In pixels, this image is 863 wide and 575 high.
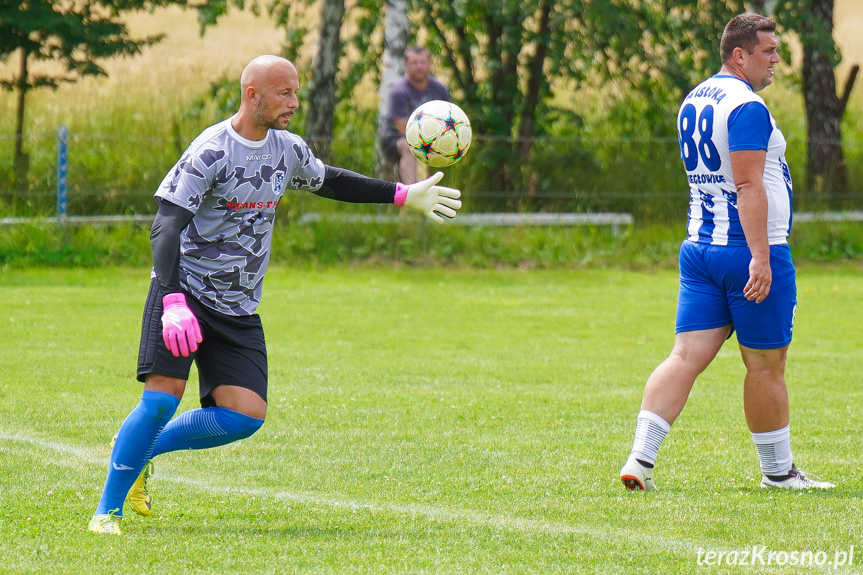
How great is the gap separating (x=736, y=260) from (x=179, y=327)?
104 inches

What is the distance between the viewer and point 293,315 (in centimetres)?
1184

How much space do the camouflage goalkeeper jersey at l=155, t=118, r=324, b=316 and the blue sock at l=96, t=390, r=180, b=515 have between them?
18.6 inches

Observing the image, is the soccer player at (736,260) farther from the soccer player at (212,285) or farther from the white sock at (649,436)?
the soccer player at (212,285)

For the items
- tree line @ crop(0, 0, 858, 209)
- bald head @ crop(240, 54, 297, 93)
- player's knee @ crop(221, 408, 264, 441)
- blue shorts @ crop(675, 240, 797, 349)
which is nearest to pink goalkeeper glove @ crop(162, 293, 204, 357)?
player's knee @ crop(221, 408, 264, 441)

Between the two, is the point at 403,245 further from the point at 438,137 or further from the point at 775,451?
the point at 775,451

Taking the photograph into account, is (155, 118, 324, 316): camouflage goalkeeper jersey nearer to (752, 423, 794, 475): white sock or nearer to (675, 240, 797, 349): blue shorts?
(675, 240, 797, 349): blue shorts

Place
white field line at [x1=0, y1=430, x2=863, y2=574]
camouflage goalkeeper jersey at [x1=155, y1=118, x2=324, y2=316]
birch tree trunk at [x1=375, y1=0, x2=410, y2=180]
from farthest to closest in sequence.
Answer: birch tree trunk at [x1=375, y1=0, x2=410, y2=180] → camouflage goalkeeper jersey at [x1=155, y1=118, x2=324, y2=316] → white field line at [x1=0, y1=430, x2=863, y2=574]

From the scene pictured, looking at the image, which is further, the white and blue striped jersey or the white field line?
the white and blue striped jersey

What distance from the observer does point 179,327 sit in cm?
447

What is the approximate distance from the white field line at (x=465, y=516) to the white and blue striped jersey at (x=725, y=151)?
1.37 metres

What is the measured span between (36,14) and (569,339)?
368 inches

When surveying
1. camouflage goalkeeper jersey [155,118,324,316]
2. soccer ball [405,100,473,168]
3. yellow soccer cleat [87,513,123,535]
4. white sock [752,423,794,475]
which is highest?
soccer ball [405,100,473,168]

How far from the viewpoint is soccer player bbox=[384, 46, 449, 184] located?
542 inches

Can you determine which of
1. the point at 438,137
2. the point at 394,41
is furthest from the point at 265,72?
the point at 394,41
